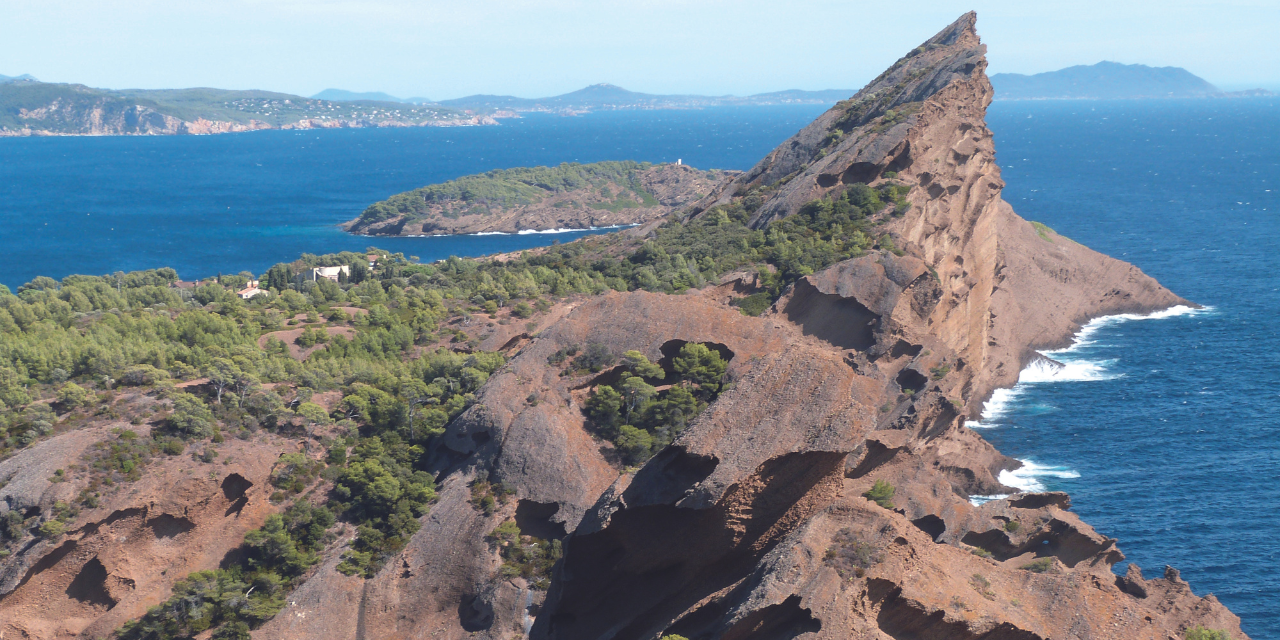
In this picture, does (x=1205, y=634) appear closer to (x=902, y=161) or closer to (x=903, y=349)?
(x=903, y=349)

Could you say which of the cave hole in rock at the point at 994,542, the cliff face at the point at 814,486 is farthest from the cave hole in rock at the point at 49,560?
the cave hole in rock at the point at 994,542

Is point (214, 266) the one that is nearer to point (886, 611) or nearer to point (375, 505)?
point (375, 505)

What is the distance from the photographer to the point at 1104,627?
29328 millimetres

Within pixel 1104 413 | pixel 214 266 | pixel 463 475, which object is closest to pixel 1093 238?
pixel 1104 413

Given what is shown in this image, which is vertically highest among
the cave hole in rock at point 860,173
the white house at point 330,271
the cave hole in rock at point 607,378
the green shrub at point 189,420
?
the cave hole in rock at point 860,173

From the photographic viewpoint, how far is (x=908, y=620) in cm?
2553

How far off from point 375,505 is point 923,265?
1507 inches

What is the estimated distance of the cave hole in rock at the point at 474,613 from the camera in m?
41.3

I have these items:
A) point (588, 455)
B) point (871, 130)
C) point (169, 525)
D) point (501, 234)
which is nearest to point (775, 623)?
point (588, 455)

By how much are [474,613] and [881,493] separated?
20.1m

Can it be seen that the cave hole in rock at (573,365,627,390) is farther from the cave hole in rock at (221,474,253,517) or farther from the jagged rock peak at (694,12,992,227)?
the jagged rock peak at (694,12,992,227)

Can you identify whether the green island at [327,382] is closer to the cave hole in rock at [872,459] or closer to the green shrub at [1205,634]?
the cave hole in rock at [872,459]

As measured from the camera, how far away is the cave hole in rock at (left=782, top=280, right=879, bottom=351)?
57.5 m

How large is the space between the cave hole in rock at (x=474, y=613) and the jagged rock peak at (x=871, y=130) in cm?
4667
